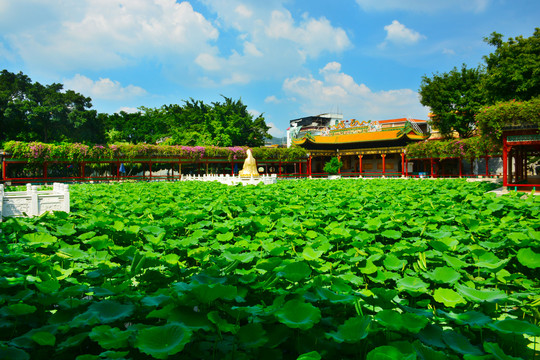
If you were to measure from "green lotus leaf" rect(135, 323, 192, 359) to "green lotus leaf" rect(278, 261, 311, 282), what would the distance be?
0.88 metres

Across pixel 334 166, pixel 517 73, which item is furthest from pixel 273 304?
pixel 334 166

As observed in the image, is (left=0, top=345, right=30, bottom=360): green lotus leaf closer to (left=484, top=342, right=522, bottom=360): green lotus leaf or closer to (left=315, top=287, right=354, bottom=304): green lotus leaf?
(left=315, top=287, right=354, bottom=304): green lotus leaf

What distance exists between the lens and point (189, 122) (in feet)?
136

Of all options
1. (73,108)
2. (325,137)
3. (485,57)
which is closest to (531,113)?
(485,57)

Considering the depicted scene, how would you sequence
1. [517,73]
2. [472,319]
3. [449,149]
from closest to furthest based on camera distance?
[472,319] < [517,73] < [449,149]

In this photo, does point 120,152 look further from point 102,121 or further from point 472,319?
point 472,319

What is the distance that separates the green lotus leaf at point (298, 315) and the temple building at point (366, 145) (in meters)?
29.0

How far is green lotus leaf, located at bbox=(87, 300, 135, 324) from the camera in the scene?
1.74m

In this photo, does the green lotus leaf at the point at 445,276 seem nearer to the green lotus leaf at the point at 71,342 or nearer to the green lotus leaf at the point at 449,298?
the green lotus leaf at the point at 449,298

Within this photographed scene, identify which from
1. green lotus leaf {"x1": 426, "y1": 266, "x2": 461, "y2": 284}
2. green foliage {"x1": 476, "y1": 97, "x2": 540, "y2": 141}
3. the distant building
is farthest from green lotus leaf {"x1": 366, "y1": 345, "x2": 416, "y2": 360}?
the distant building

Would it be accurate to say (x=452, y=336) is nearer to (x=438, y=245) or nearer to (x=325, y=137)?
(x=438, y=245)

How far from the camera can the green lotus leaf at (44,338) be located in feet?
5.09

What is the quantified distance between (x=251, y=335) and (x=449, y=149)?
85.8 ft

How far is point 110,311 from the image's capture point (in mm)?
1844
